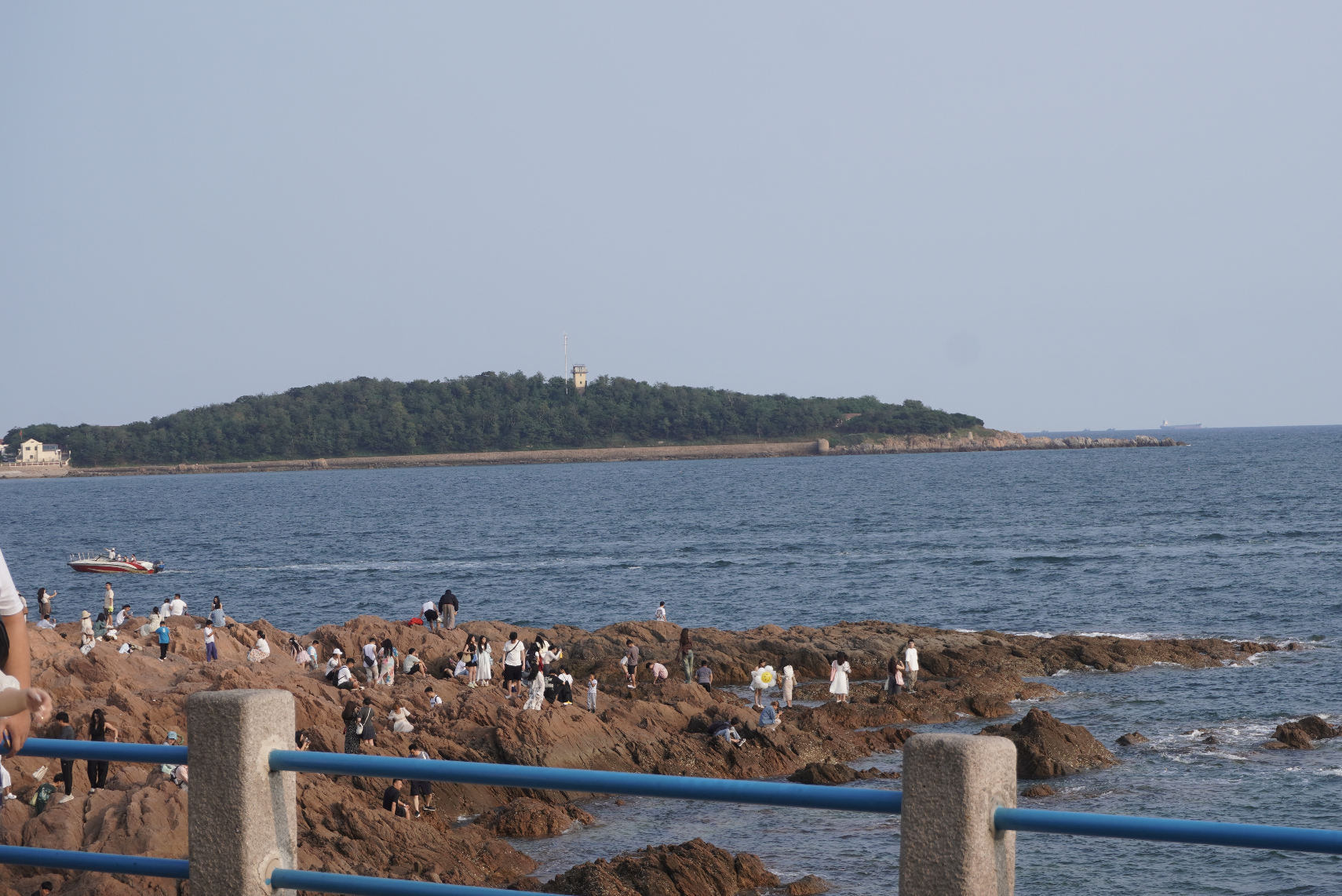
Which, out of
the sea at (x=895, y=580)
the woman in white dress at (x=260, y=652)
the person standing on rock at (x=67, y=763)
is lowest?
the sea at (x=895, y=580)

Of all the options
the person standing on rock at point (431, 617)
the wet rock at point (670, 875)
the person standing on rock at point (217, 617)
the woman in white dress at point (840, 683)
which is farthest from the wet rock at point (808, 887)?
the person standing on rock at point (217, 617)

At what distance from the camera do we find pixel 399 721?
20.8 m

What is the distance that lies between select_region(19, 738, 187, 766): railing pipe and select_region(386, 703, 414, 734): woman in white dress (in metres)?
17.4

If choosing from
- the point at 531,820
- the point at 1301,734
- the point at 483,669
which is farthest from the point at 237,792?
the point at 483,669

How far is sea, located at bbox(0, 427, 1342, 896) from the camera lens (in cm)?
1803

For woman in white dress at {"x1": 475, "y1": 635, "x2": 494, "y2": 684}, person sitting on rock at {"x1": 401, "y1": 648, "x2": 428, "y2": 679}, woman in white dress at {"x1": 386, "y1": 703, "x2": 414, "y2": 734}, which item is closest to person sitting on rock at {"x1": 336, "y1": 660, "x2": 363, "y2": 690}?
person sitting on rock at {"x1": 401, "y1": 648, "x2": 428, "y2": 679}

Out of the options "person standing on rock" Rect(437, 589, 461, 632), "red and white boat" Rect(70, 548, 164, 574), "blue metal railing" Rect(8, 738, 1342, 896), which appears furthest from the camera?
"red and white boat" Rect(70, 548, 164, 574)

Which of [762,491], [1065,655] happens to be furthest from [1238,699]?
[762,491]

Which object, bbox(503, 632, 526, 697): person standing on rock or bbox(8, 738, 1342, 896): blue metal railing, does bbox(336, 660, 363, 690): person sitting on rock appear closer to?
bbox(503, 632, 526, 697): person standing on rock

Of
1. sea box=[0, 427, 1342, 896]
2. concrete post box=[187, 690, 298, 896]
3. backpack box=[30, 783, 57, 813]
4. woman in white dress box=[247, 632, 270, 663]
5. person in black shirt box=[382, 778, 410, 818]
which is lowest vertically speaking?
sea box=[0, 427, 1342, 896]

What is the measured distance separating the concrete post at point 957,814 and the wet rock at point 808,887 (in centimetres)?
1284

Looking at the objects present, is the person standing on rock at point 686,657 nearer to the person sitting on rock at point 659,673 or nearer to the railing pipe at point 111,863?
the person sitting on rock at point 659,673

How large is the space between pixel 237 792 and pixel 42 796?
14.8 m

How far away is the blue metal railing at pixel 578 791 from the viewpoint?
2824mm
